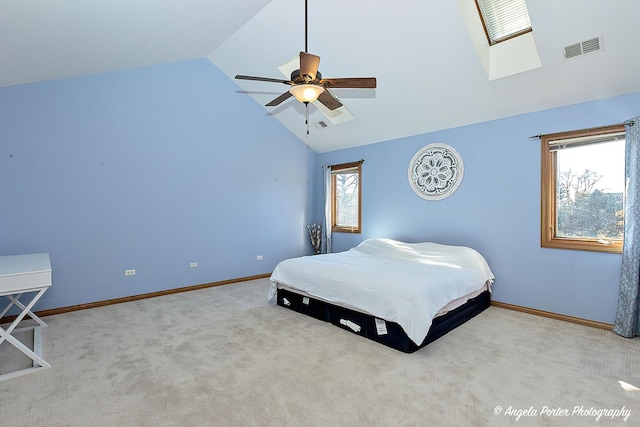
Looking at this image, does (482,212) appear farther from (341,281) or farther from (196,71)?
(196,71)

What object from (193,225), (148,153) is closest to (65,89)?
(148,153)

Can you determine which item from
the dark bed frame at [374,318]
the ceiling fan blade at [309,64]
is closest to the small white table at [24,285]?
the dark bed frame at [374,318]

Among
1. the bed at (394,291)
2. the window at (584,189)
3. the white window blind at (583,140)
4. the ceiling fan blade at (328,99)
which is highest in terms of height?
the ceiling fan blade at (328,99)

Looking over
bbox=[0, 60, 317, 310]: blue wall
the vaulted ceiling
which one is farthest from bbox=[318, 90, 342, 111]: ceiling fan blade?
bbox=[0, 60, 317, 310]: blue wall

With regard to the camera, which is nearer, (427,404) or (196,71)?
(427,404)

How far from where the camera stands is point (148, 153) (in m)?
4.48

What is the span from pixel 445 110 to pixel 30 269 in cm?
485

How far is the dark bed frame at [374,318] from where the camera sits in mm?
2809

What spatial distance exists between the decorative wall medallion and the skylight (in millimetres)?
1535

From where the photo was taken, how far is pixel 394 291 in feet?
9.30

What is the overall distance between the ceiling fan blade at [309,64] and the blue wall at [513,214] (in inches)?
114

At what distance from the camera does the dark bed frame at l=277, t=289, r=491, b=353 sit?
2809mm

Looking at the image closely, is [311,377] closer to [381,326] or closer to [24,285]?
[381,326]

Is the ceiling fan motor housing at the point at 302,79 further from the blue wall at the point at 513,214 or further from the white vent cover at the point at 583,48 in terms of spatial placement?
the blue wall at the point at 513,214
